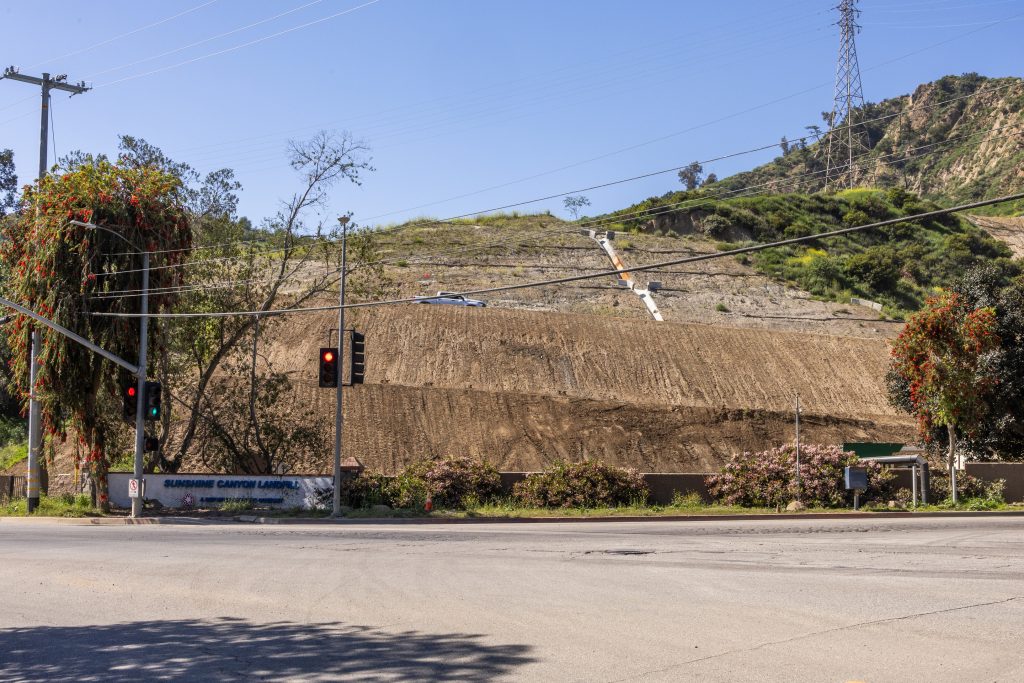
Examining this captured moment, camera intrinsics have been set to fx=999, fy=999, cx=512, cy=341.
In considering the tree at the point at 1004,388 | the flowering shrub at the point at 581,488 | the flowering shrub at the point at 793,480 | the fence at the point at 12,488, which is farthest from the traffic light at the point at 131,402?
the tree at the point at 1004,388

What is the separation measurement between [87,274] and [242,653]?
82.1ft

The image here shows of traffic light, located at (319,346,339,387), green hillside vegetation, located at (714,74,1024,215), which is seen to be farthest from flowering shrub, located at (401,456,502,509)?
green hillside vegetation, located at (714,74,1024,215)

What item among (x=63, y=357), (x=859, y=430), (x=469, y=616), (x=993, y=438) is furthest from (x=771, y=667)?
(x=859, y=430)

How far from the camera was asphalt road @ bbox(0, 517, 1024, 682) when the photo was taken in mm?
8500

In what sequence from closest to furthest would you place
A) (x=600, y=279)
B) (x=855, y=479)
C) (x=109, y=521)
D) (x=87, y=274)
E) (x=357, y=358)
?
(x=855, y=479) < (x=109, y=521) < (x=357, y=358) < (x=87, y=274) < (x=600, y=279)

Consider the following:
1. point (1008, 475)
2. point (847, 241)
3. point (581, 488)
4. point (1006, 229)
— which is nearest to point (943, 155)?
point (1006, 229)

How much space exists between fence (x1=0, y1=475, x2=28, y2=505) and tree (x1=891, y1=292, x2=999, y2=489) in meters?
31.6

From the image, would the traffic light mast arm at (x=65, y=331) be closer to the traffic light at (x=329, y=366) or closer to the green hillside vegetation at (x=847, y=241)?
the traffic light at (x=329, y=366)

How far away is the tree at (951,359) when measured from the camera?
32594 millimetres

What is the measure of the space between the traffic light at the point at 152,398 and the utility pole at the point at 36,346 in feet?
14.8

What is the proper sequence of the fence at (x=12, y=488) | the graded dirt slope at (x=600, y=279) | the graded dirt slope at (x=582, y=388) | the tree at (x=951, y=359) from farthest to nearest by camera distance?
the graded dirt slope at (x=600, y=279) → the graded dirt slope at (x=582, y=388) → the fence at (x=12, y=488) → the tree at (x=951, y=359)

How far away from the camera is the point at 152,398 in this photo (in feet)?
97.3

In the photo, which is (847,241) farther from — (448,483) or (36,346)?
(36,346)

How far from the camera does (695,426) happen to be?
4697 cm
